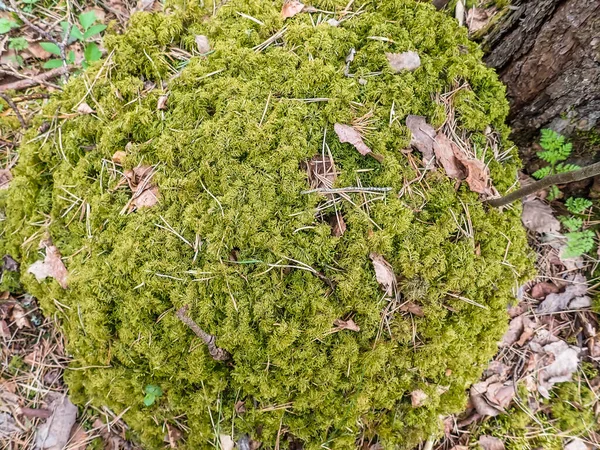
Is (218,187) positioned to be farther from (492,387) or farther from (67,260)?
(492,387)

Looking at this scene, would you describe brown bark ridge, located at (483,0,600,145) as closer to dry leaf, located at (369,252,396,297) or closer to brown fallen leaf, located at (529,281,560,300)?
brown fallen leaf, located at (529,281,560,300)

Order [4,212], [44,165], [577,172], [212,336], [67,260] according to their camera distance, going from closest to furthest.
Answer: [577,172]
[212,336]
[67,260]
[44,165]
[4,212]

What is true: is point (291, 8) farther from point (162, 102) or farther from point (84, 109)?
point (84, 109)

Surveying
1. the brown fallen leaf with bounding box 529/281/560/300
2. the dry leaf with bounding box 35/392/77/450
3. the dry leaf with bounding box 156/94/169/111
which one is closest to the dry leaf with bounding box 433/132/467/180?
the brown fallen leaf with bounding box 529/281/560/300

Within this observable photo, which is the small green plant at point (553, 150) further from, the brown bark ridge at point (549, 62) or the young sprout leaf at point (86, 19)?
the young sprout leaf at point (86, 19)

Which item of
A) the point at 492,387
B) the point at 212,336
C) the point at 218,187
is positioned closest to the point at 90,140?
the point at 218,187
